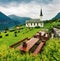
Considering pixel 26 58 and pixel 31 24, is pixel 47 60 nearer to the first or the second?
pixel 26 58

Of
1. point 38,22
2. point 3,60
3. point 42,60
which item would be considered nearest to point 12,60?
point 3,60

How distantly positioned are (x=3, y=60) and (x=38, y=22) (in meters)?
108

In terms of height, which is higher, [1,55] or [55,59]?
[1,55]

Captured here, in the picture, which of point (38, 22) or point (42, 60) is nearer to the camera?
point (42, 60)

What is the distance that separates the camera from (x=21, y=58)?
59.2 feet

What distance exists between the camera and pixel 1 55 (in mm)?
18234

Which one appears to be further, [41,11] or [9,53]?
[41,11]

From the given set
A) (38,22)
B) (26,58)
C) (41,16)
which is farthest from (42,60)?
(41,16)

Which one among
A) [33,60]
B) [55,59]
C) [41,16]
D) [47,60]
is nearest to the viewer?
[33,60]

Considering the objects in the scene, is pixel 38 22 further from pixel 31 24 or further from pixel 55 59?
pixel 55 59

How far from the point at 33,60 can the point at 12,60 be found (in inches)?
90.6

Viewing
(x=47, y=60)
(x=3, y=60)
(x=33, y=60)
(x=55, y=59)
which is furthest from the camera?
(x=55, y=59)

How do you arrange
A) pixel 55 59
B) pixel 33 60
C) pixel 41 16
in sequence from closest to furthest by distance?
pixel 33 60 < pixel 55 59 < pixel 41 16

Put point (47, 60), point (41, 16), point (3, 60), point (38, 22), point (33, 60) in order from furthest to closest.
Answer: point (41, 16) → point (38, 22) → point (47, 60) → point (33, 60) → point (3, 60)
